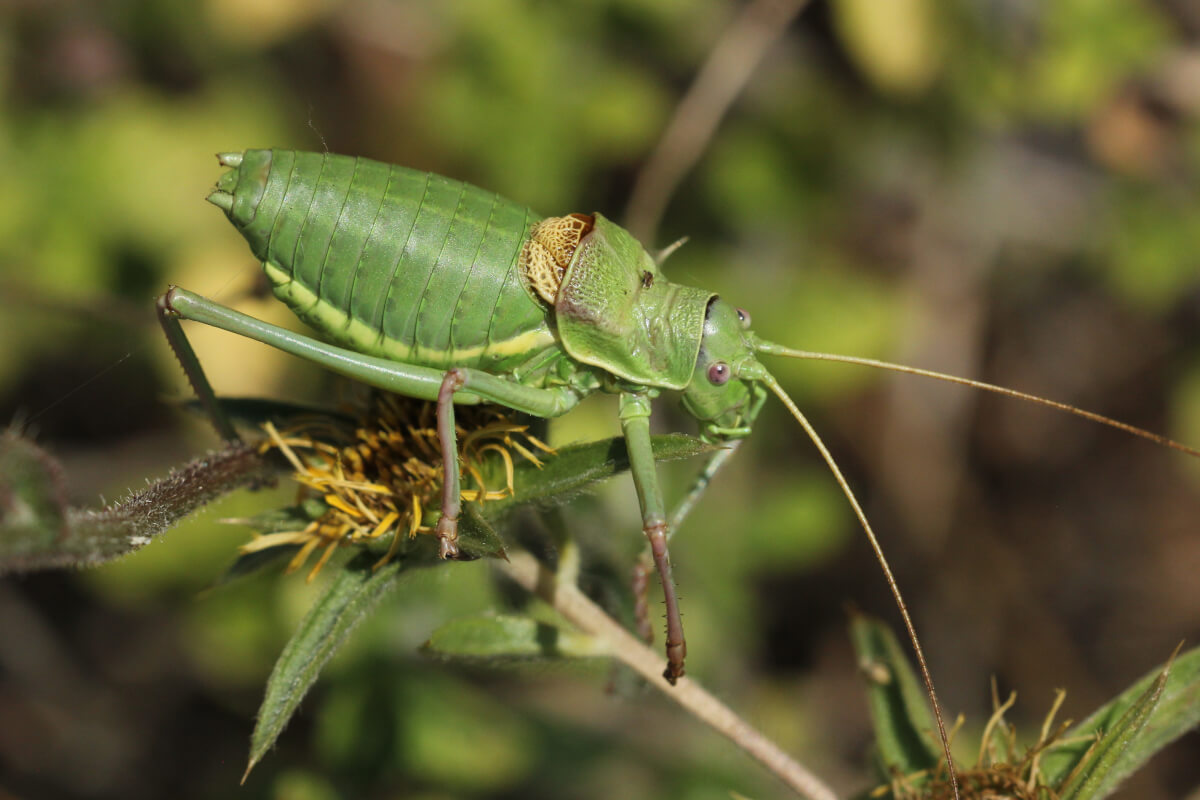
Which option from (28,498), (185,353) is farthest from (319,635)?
(185,353)

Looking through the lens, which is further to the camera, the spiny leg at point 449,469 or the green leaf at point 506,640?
the green leaf at point 506,640

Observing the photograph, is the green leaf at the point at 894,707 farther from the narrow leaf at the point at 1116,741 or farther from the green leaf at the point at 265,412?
the green leaf at the point at 265,412

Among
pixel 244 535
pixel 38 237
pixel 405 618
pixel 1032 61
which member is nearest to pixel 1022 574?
A: pixel 1032 61

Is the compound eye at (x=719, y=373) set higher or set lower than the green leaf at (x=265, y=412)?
higher

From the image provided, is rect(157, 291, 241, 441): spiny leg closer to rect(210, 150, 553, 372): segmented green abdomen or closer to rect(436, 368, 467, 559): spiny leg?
rect(210, 150, 553, 372): segmented green abdomen

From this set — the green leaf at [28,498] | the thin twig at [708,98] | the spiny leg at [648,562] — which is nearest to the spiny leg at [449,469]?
the spiny leg at [648,562]

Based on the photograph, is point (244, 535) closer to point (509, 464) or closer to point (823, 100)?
point (509, 464)
